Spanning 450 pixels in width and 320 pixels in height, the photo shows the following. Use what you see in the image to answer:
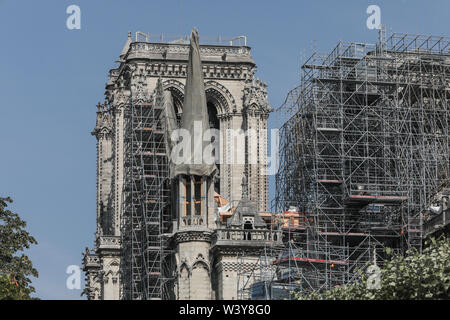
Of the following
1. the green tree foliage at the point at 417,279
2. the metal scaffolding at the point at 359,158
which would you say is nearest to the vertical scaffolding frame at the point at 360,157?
the metal scaffolding at the point at 359,158

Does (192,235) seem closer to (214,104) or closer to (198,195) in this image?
(198,195)

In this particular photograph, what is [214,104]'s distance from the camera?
12606 centimetres

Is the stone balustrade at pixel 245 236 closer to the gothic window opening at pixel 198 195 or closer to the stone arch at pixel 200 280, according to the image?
the stone arch at pixel 200 280

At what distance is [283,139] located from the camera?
3981 inches

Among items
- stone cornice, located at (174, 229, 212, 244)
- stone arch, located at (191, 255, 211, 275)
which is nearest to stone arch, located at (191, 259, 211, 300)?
stone arch, located at (191, 255, 211, 275)

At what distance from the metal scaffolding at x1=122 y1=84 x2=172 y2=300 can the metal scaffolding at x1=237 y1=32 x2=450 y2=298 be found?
8.29 m

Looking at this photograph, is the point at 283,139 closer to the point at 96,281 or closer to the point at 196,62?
the point at 196,62

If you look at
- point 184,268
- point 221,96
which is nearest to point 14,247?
point 184,268

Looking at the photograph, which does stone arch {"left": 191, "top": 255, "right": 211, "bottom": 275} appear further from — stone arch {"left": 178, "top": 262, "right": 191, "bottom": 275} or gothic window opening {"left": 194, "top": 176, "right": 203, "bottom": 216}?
gothic window opening {"left": 194, "top": 176, "right": 203, "bottom": 216}

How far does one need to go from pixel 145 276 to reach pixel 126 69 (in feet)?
90.4

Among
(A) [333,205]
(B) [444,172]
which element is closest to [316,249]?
(A) [333,205]

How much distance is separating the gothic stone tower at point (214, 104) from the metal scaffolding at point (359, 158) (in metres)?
21.4

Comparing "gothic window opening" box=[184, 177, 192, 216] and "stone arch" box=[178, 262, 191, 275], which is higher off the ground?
"gothic window opening" box=[184, 177, 192, 216]

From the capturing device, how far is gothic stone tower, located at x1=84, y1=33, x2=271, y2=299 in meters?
121
